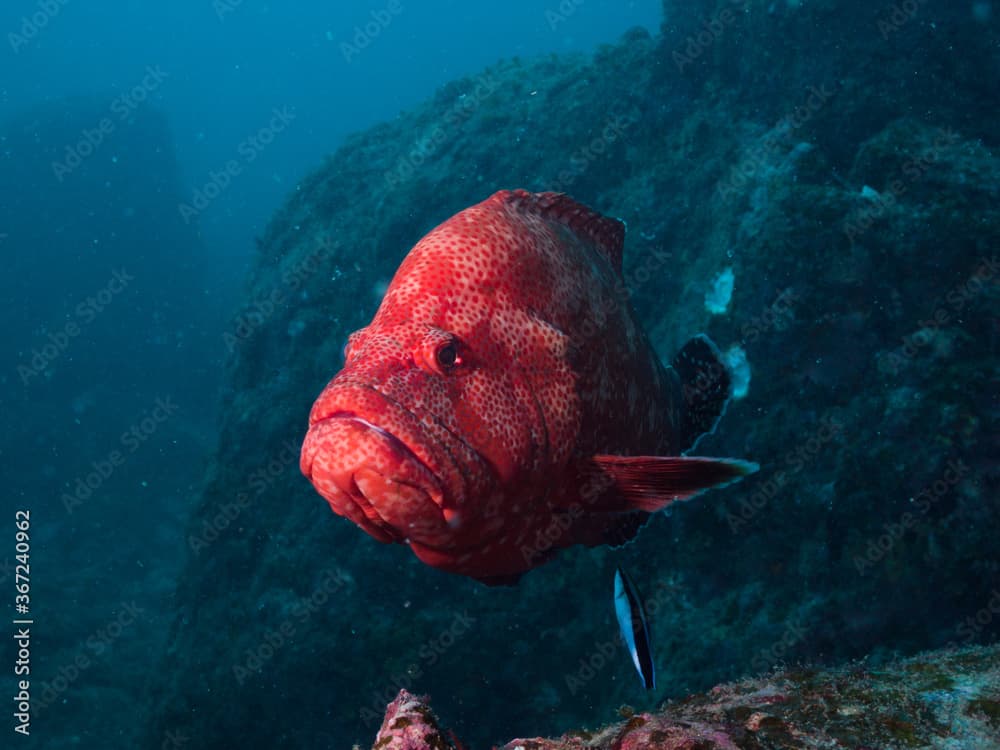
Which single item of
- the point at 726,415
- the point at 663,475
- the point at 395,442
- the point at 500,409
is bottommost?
the point at 663,475

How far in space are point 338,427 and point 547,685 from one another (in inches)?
257

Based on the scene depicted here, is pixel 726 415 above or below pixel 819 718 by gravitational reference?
above

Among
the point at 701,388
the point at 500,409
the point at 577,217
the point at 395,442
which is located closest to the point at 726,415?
the point at 701,388

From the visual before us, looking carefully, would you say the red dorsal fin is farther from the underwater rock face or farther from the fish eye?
the underwater rock face

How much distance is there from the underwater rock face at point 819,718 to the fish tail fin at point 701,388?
5.71ft

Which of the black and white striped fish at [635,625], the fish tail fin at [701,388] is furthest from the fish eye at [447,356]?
the fish tail fin at [701,388]

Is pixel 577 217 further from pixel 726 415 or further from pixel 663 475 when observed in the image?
pixel 726 415

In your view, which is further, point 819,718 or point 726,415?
point 726,415

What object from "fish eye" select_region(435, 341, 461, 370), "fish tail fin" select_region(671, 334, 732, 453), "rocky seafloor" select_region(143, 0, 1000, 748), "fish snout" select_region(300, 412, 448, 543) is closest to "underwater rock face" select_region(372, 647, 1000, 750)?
"rocky seafloor" select_region(143, 0, 1000, 748)

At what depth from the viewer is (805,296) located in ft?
20.8

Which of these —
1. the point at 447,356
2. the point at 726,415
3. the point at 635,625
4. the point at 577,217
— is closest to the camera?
the point at 447,356

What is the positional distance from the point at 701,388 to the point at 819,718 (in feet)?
7.55

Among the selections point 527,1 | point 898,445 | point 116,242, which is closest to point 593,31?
point 527,1

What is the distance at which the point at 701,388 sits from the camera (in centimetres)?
412
